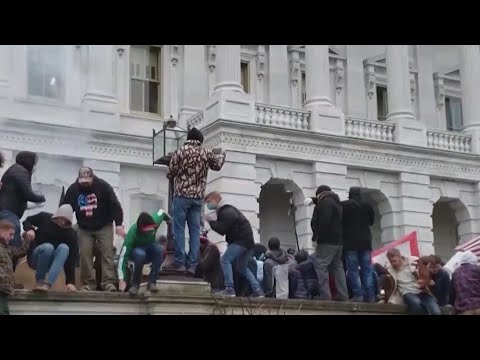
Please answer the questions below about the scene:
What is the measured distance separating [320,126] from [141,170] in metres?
5.40

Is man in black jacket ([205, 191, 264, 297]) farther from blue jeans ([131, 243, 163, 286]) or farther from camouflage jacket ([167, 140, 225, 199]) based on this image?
blue jeans ([131, 243, 163, 286])

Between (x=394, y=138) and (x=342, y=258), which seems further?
(x=394, y=138)

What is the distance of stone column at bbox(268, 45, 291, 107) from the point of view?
100 ft

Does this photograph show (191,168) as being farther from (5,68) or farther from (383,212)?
(383,212)

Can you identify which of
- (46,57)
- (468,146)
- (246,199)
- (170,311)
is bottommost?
(170,311)

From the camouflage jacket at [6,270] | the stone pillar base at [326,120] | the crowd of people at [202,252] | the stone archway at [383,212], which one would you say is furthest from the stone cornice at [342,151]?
the camouflage jacket at [6,270]

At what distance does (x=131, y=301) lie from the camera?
12.0 meters

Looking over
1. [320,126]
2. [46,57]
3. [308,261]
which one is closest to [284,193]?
[320,126]

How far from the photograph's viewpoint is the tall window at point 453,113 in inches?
1359

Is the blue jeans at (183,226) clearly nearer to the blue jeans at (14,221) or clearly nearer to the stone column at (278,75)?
the blue jeans at (14,221)

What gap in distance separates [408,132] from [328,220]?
1570cm

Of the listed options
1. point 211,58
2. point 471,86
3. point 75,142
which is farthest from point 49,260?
point 471,86

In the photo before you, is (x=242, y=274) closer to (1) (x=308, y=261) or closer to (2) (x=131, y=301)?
(1) (x=308, y=261)

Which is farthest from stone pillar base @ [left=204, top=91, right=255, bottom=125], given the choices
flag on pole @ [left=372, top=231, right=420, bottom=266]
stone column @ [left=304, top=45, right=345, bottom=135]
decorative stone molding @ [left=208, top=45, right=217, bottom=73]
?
flag on pole @ [left=372, top=231, right=420, bottom=266]
